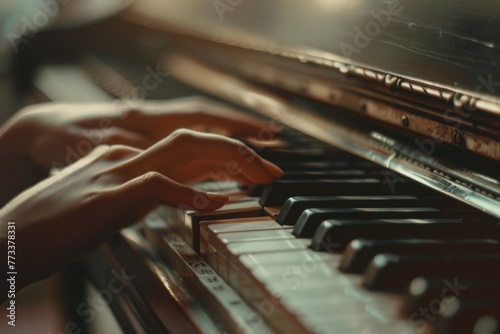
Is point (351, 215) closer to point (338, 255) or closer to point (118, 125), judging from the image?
point (338, 255)

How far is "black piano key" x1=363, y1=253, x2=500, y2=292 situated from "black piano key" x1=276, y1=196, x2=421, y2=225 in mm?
227

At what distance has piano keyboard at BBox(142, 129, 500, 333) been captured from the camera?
0.57 m

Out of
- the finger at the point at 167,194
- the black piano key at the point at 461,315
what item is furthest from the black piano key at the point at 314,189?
the black piano key at the point at 461,315

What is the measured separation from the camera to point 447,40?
913 millimetres

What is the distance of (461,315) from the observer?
1.73 feet

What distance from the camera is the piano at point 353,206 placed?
613 mm

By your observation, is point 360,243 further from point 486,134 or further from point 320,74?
point 320,74

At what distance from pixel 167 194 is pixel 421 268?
42 centimetres

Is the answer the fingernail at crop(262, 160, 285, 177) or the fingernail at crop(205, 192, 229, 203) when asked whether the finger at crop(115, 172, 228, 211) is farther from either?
the fingernail at crop(262, 160, 285, 177)

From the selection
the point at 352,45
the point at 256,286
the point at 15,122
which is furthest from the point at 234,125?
the point at 256,286

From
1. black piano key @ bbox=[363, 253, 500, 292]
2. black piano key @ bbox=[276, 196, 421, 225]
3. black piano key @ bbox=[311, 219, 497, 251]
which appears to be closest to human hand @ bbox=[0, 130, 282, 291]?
black piano key @ bbox=[276, 196, 421, 225]

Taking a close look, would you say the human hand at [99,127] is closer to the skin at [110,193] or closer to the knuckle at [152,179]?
the skin at [110,193]

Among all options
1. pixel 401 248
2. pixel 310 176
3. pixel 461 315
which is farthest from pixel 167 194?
pixel 461 315

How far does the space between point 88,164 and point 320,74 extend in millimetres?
526
